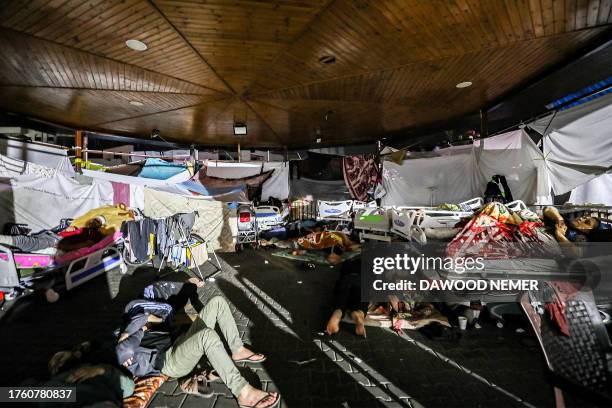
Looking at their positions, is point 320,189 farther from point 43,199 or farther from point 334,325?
point 43,199

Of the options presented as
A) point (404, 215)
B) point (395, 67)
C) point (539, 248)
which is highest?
point (395, 67)

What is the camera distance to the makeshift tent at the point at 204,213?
7652mm

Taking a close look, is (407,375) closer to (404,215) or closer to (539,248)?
(539,248)

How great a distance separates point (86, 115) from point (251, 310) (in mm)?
9005

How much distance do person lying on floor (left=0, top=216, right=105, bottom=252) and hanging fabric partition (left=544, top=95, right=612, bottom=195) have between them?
1070 cm

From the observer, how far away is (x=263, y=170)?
1169cm

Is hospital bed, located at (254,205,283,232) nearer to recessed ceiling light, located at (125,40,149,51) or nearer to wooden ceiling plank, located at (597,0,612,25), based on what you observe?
recessed ceiling light, located at (125,40,149,51)

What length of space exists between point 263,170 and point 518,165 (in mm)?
9332

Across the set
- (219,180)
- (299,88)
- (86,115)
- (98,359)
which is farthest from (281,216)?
(98,359)

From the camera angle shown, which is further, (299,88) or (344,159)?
(344,159)

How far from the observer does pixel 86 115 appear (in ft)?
26.7

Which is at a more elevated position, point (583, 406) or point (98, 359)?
point (98, 359)

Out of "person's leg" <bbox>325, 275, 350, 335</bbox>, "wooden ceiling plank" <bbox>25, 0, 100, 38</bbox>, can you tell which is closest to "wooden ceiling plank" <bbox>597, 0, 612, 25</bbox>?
"person's leg" <bbox>325, 275, 350, 335</bbox>

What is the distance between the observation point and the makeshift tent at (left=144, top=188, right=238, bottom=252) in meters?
7.65
